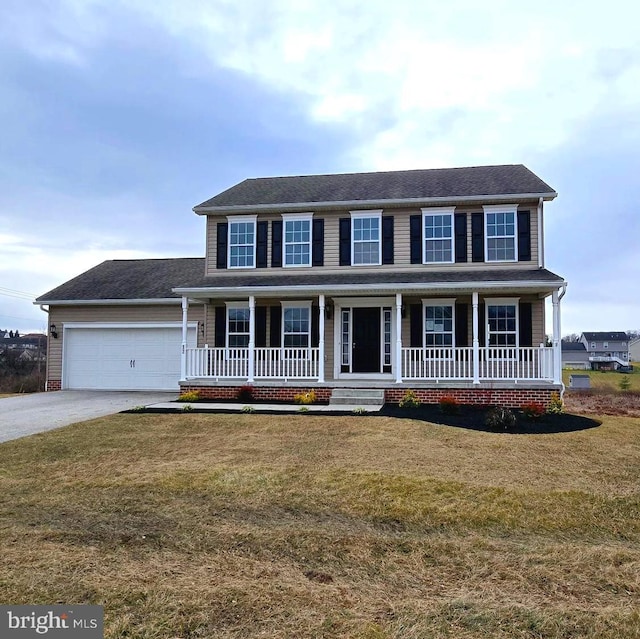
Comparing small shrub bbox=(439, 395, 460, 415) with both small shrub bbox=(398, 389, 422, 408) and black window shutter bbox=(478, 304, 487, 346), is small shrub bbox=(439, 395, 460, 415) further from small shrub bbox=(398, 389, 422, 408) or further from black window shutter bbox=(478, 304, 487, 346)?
black window shutter bbox=(478, 304, 487, 346)

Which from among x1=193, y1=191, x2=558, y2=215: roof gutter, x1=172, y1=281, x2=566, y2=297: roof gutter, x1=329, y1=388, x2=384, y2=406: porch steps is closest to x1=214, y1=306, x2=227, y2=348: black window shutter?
x1=172, y1=281, x2=566, y2=297: roof gutter

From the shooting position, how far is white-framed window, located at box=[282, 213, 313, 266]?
51.0 feet

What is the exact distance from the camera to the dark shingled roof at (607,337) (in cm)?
9012

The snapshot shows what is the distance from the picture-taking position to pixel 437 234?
14930mm

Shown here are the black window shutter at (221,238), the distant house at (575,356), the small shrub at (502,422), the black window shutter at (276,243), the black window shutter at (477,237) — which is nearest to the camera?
the small shrub at (502,422)

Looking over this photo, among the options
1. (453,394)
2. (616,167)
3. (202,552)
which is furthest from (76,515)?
(616,167)

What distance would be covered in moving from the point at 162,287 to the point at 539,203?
1287 centimetres

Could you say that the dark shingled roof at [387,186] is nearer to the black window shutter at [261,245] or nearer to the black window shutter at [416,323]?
the black window shutter at [261,245]

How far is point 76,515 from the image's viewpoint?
4805 mm

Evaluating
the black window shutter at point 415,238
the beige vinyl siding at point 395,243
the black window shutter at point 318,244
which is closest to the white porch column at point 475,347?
the beige vinyl siding at point 395,243

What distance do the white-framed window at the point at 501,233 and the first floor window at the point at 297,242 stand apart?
212 inches

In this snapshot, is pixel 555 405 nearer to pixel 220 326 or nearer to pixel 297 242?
pixel 297 242

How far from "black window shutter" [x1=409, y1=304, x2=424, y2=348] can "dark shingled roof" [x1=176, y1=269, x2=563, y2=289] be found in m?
1.08

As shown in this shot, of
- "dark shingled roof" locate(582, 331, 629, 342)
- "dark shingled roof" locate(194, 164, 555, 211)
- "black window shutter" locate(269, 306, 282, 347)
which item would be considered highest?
"dark shingled roof" locate(194, 164, 555, 211)
